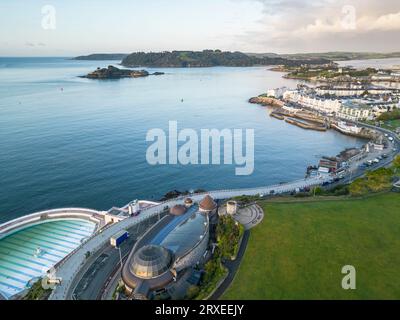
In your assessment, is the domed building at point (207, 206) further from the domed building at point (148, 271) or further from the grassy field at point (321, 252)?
the domed building at point (148, 271)

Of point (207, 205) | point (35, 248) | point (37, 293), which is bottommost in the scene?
point (35, 248)

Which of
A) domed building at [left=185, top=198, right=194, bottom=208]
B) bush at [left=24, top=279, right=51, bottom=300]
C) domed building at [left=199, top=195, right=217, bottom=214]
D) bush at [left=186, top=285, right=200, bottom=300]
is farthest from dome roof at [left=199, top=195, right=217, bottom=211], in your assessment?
bush at [left=24, top=279, right=51, bottom=300]

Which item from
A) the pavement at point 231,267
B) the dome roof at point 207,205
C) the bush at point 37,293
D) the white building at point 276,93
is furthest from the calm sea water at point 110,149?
the pavement at point 231,267

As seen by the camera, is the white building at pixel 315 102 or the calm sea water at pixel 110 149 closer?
the calm sea water at pixel 110 149

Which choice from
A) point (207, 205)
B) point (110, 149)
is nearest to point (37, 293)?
point (207, 205)

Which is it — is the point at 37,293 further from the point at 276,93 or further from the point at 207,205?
the point at 276,93

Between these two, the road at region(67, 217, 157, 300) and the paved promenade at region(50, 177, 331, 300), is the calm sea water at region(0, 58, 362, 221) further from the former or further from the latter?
the road at region(67, 217, 157, 300)
